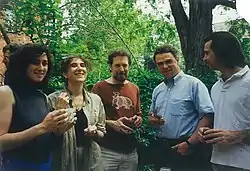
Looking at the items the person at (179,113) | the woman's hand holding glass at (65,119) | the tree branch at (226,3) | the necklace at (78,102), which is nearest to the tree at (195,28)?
the tree branch at (226,3)

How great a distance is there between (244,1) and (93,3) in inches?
35.0

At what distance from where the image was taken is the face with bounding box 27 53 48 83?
121 centimetres

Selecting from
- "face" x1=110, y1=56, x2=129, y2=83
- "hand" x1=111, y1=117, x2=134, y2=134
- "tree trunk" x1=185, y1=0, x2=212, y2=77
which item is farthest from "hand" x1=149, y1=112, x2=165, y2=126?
"tree trunk" x1=185, y1=0, x2=212, y2=77

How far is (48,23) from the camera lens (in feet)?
6.52

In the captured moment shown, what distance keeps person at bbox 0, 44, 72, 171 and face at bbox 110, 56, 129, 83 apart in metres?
0.47

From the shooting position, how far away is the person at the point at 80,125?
A: 54.5 inches

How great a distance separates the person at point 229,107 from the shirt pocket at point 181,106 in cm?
17

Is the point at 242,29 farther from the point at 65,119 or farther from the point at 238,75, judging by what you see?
the point at 65,119

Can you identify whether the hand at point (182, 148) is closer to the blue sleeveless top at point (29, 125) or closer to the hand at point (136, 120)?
the hand at point (136, 120)

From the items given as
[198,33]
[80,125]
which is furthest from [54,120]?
[198,33]

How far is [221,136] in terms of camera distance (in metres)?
1.33

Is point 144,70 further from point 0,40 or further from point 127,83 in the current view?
point 0,40

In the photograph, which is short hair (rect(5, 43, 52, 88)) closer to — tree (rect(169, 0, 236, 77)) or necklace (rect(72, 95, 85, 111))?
necklace (rect(72, 95, 85, 111))

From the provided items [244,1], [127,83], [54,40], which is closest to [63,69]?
[127,83]
